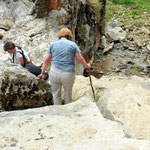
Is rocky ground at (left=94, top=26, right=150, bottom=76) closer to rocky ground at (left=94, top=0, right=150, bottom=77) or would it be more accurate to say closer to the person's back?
rocky ground at (left=94, top=0, right=150, bottom=77)

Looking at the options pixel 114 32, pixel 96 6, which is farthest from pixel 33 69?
pixel 114 32

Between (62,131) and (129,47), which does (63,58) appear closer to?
(62,131)

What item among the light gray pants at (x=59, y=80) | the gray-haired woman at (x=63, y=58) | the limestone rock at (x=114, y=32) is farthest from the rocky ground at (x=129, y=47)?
the gray-haired woman at (x=63, y=58)

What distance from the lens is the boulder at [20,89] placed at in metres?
5.65

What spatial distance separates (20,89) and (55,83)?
93 cm

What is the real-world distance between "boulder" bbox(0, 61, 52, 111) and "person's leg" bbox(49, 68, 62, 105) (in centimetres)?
37

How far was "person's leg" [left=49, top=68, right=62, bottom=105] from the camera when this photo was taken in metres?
5.35

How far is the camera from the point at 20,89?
581cm

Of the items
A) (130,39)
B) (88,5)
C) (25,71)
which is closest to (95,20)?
(88,5)

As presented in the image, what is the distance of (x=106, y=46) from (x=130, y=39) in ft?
10.5

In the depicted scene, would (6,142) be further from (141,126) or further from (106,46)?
(106,46)

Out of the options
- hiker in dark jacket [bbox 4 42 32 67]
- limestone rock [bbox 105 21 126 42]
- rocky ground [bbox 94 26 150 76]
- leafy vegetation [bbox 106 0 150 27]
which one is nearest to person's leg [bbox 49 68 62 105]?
hiker in dark jacket [bbox 4 42 32 67]

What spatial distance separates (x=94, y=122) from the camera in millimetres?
3557

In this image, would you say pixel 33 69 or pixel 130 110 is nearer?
pixel 130 110
